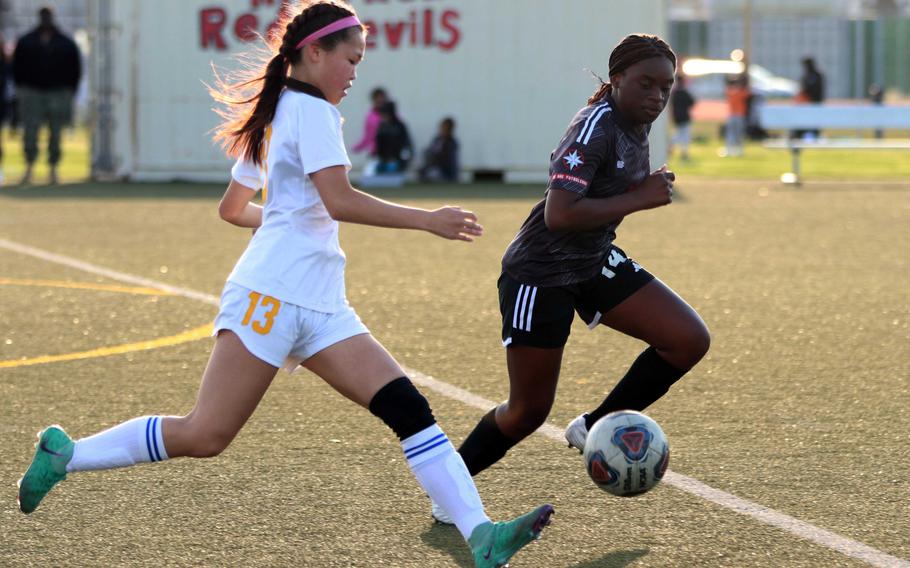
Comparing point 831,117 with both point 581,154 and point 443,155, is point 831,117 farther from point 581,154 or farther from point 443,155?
point 581,154

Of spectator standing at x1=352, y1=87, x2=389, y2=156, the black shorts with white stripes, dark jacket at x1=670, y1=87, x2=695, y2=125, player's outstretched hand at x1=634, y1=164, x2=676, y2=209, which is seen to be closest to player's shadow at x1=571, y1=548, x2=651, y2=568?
the black shorts with white stripes

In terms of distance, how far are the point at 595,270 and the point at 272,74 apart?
57.6 inches

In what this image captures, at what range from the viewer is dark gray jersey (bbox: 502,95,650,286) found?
5.23 meters

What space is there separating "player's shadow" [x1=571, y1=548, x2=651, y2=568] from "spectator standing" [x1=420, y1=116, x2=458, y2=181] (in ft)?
56.3

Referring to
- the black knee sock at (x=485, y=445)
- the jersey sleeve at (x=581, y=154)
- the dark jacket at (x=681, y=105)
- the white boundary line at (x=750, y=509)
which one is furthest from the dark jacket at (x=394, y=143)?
the jersey sleeve at (x=581, y=154)

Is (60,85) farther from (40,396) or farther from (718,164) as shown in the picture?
(40,396)

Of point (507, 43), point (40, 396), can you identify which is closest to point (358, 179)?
point (507, 43)

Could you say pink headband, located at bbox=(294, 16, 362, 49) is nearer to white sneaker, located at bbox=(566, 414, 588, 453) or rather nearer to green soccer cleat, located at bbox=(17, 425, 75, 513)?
green soccer cleat, located at bbox=(17, 425, 75, 513)

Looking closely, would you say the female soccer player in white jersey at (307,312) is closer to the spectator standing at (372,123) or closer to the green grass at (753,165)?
the spectator standing at (372,123)

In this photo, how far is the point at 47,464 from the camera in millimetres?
4832

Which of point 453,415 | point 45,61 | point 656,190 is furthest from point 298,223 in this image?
point 45,61

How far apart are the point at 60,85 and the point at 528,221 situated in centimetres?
1725

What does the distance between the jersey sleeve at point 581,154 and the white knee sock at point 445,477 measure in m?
Result: 1.04

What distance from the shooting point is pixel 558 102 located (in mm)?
21969
